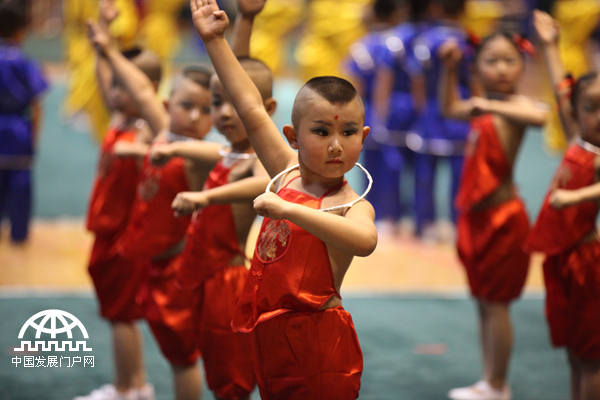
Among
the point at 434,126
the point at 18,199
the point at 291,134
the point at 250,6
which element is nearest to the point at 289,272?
the point at 291,134

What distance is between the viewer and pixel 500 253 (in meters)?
3.05

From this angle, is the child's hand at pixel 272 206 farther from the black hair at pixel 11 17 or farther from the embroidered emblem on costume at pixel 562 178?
the black hair at pixel 11 17

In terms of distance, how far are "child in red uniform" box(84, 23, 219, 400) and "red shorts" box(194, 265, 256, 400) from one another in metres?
0.31

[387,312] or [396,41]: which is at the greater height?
[396,41]

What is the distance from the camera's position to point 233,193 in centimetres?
210

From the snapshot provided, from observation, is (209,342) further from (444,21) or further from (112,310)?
(444,21)

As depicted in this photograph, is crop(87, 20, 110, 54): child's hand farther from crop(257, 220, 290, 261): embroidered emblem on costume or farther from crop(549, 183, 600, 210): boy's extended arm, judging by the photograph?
crop(549, 183, 600, 210): boy's extended arm

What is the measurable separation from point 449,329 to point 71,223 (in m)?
3.58

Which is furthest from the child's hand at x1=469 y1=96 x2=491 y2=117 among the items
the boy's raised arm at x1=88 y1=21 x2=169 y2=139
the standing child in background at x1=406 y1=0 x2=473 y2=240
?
the standing child in background at x1=406 y1=0 x2=473 y2=240

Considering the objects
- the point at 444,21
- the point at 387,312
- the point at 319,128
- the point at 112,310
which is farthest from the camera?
the point at 444,21

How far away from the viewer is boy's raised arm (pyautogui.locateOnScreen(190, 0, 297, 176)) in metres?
1.83

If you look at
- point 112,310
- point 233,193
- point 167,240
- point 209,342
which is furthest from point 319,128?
point 112,310

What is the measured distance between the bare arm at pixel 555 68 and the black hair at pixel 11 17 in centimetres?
398

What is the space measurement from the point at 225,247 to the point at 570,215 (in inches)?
49.8
